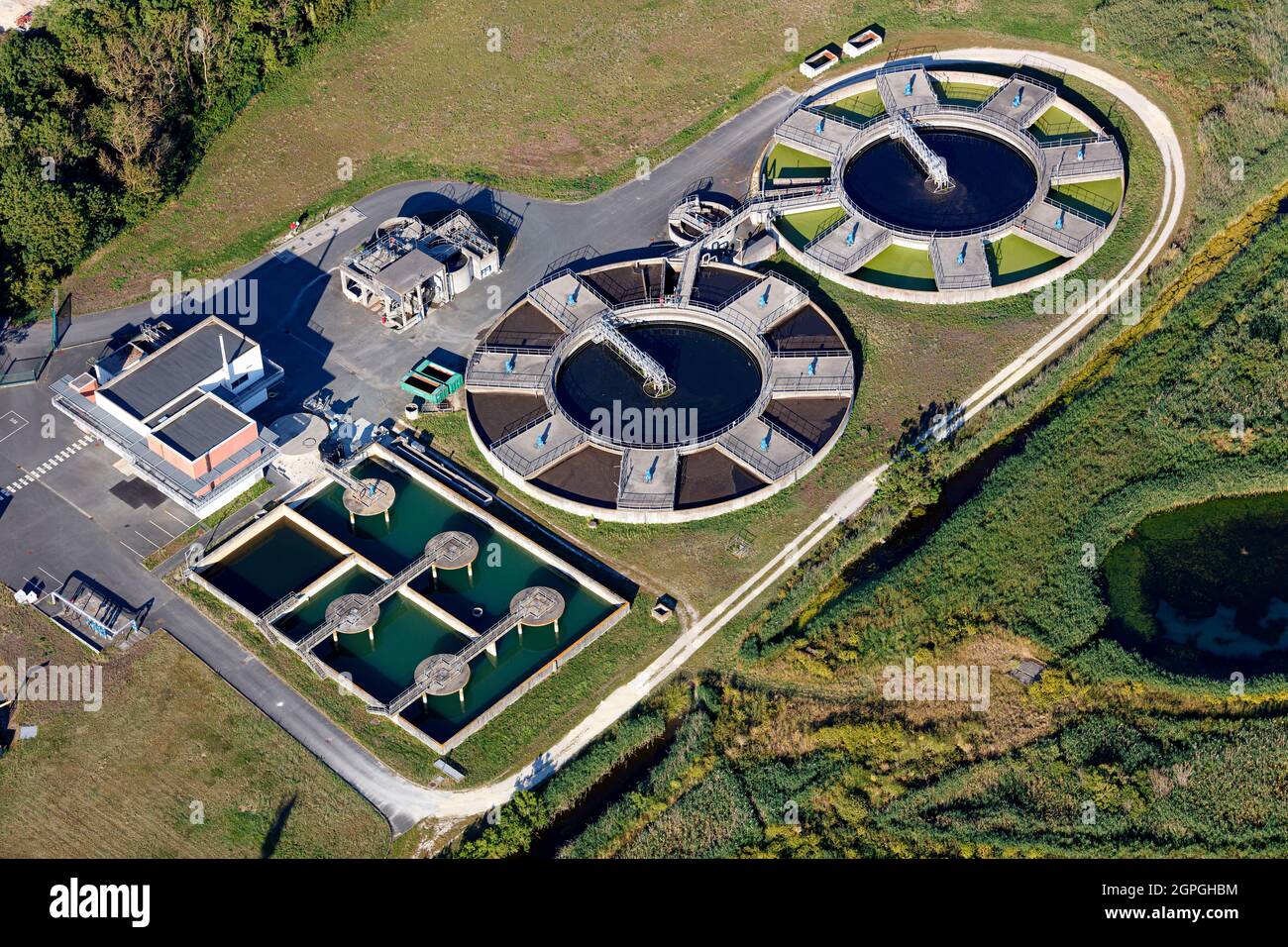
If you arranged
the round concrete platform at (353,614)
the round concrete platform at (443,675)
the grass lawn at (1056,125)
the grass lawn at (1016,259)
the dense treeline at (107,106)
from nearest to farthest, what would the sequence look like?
the round concrete platform at (443,675), the round concrete platform at (353,614), the dense treeline at (107,106), the grass lawn at (1016,259), the grass lawn at (1056,125)

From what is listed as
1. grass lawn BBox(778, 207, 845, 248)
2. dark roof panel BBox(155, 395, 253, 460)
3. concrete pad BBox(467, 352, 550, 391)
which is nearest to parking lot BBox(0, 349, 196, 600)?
dark roof panel BBox(155, 395, 253, 460)

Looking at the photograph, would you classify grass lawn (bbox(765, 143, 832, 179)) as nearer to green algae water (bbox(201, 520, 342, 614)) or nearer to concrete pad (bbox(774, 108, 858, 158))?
concrete pad (bbox(774, 108, 858, 158))

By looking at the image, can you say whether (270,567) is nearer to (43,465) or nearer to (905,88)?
(43,465)

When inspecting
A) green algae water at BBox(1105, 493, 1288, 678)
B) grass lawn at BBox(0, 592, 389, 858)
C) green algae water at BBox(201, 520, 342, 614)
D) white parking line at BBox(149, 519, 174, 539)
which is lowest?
grass lawn at BBox(0, 592, 389, 858)

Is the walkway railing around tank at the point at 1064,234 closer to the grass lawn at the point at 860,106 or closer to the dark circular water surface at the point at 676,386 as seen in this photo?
the grass lawn at the point at 860,106

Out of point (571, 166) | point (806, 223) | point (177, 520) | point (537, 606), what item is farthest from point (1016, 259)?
point (177, 520)

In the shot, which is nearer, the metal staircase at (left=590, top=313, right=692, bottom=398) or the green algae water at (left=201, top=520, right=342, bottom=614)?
the green algae water at (left=201, top=520, right=342, bottom=614)

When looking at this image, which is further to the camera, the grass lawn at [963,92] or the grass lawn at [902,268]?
the grass lawn at [963,92]

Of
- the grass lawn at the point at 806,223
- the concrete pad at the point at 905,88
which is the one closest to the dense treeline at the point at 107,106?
the grass lawn at the point at 806,223
